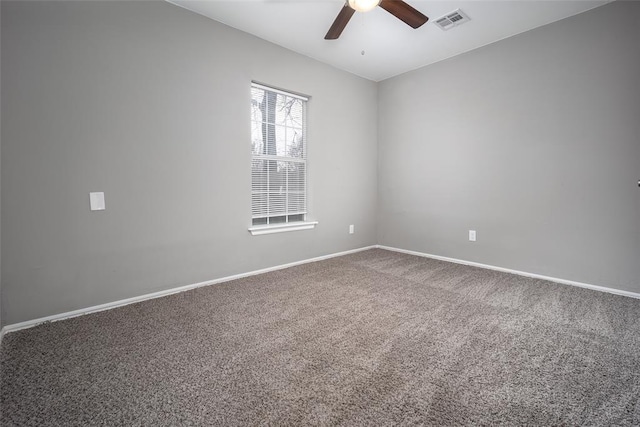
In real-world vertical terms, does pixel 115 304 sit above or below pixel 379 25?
below

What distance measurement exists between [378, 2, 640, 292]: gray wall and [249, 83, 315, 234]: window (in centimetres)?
152

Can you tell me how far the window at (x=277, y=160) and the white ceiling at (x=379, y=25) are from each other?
0.58 m

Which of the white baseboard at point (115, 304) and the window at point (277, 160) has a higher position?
the window at point (277, 160)

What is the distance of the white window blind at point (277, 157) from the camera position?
3111 millimetres

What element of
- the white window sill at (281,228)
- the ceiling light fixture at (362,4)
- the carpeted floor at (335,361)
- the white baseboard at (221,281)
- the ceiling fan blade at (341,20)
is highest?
the ceiling fan blade at (341,20)

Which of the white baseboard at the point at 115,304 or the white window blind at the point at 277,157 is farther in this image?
the white window blind at the point at 277,157

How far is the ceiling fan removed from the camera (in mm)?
1876

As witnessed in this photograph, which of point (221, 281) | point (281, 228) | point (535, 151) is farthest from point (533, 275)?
point (221, 281)

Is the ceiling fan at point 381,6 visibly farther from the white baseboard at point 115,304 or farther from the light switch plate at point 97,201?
the white baseboard at point 115,304

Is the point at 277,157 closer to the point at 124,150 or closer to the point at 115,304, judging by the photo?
the point at 124,150

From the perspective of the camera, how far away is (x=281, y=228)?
3.25m

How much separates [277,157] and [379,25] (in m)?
1.67

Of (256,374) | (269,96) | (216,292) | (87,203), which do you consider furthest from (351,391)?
(269,96)

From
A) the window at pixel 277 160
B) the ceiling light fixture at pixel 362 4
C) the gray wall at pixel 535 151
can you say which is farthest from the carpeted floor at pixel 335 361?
the ceiling light fixture at pixel 362 4
